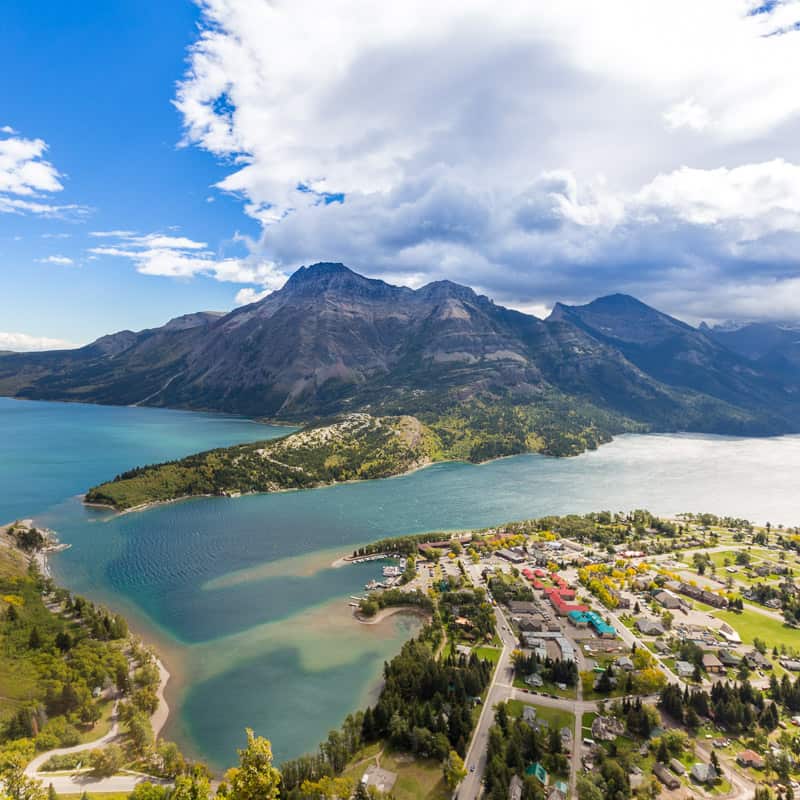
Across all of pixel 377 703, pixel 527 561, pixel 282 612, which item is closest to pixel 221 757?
pixel 377 703

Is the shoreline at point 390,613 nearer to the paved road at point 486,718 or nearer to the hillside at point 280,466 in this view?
the paved road at point 486,718

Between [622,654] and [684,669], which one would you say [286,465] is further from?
[684,669]

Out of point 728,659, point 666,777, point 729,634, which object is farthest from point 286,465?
point 666,777

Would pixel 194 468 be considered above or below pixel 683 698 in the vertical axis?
above

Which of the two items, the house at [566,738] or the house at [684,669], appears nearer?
the house at [566,738]

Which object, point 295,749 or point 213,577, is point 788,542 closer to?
point 295,749

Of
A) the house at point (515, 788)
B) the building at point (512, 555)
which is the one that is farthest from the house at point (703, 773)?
the building at point (512, 555)
